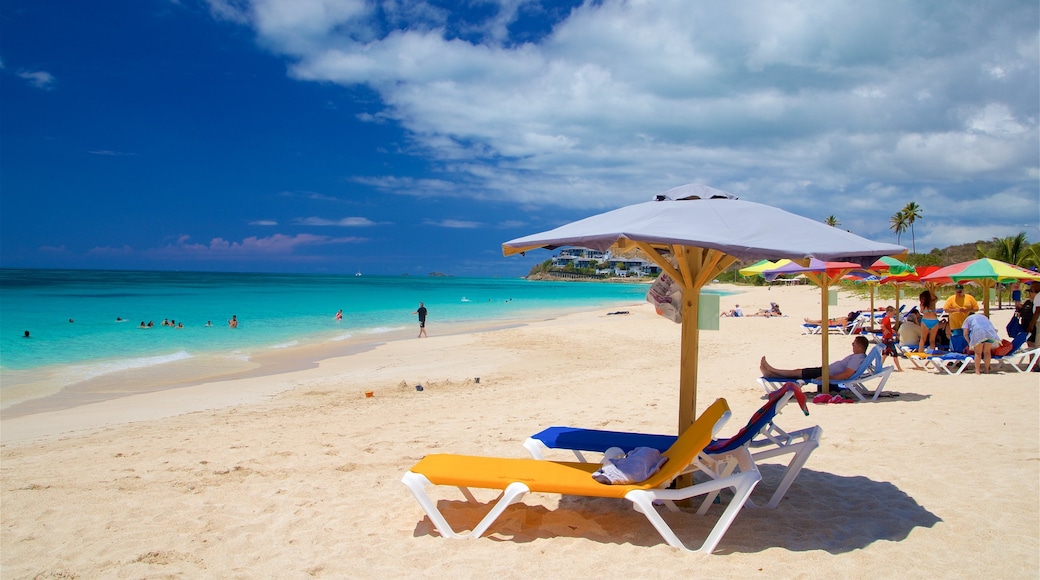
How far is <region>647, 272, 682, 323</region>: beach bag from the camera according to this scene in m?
4.72

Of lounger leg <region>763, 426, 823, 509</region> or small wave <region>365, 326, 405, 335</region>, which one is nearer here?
lounger leg <region>763, 426, 823, 509</region>

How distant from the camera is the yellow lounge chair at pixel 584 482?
11.8 feet

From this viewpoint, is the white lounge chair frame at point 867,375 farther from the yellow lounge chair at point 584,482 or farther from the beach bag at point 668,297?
the yellow lounge chair at point 584,482

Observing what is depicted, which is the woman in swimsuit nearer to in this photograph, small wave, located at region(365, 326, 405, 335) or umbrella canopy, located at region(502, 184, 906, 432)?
umbrella canopy, located at region(502, 184, 906, 432)

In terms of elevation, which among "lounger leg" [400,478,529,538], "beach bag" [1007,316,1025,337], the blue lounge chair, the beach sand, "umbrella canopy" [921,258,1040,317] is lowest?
the beach sand

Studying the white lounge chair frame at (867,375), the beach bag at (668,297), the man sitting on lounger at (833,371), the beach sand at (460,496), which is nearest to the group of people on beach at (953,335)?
the man sitting on lounger at (833,371)

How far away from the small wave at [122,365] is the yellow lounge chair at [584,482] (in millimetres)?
12010

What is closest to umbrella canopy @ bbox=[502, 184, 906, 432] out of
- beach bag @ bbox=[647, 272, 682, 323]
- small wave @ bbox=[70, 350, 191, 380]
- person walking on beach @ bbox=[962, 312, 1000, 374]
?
beach bag @ bbox=[647, 272, 682, 323]

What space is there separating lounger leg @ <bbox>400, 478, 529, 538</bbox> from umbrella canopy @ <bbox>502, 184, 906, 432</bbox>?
4.95 ft

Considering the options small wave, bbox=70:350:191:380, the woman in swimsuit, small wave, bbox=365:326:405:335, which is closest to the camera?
the woman in swimsuit

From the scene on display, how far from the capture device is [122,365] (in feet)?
47.1

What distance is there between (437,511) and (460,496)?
92 cm

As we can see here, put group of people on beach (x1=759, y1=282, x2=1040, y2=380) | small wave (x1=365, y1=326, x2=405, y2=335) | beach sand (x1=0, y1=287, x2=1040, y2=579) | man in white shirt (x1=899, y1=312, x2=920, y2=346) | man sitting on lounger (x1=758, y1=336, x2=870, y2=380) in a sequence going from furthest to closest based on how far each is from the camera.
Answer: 1. small wave (x1=365, y1=326, x2=405, y2=335)
2. man in white shirt (x1=899, y1=312, x2=920, y2=346)
3. group of people on beach (x1=759, y1=282, x2=1040, y2=380)
4. man sitting on lounger (x1=758, y1=336, x2=870, y2=380)
5. beach sand (x1=0, y1=287, x2=1040, y2=579)

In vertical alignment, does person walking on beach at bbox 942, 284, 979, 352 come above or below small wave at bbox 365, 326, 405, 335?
above
